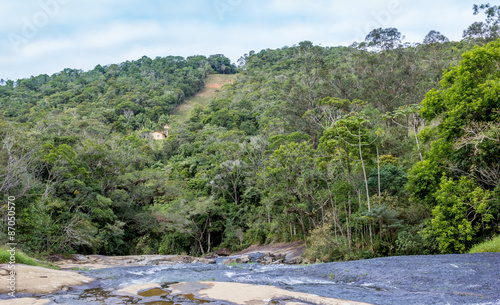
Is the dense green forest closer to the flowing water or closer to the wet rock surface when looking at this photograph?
the wet rock surface

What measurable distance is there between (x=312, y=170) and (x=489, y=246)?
1011 cm

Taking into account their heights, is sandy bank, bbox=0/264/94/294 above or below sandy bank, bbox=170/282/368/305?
above

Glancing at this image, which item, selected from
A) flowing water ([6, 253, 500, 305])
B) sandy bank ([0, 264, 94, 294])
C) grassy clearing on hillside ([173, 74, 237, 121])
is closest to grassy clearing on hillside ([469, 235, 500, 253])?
flowing water ([6, 253, 500, 305])

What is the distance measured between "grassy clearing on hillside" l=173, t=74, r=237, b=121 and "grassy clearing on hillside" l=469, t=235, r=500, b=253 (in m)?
66.7

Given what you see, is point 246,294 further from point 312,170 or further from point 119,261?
point 119,261

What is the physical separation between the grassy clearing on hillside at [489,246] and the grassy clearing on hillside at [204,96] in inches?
2625

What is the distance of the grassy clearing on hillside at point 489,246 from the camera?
482 inches

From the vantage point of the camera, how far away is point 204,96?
10012 centimetres

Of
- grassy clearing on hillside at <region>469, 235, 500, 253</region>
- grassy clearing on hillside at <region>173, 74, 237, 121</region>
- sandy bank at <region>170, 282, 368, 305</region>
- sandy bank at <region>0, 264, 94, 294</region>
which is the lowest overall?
grassy clearing on hillside at <region>469, 235, 500, 253</region>

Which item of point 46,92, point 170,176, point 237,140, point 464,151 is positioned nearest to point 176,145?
point 170,176

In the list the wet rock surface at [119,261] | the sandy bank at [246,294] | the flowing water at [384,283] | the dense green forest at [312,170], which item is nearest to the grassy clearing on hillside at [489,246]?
the dense green forest at [312,170]

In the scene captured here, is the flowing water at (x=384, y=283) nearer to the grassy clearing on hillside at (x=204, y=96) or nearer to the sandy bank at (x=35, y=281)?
the sandy bank at (x=35, y=281)

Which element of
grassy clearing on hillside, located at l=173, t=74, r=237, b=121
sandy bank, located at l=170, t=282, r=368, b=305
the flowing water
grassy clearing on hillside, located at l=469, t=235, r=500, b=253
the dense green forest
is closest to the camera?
sandy bank, located at l=170, t=282, r=368, b=305

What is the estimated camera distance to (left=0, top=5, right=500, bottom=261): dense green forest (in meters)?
14.6
